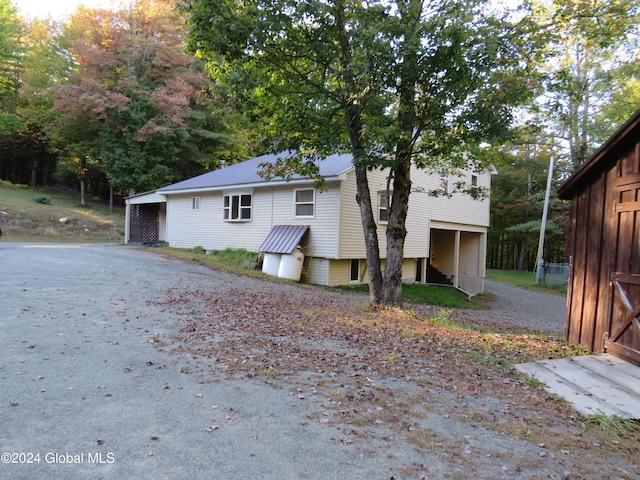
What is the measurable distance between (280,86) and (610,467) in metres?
8.77

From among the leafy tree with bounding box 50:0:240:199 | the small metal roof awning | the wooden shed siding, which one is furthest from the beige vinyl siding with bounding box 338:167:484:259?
the leafy tree with bounding box 50:0:240:199

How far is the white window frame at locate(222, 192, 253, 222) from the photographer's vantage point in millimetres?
17305

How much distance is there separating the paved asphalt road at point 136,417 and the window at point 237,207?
11.2 metres

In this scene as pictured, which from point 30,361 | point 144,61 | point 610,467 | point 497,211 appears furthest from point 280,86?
point 497,211

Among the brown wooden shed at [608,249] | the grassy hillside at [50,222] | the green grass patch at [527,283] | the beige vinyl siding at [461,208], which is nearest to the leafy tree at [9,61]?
the grassy hillside at [50,222]

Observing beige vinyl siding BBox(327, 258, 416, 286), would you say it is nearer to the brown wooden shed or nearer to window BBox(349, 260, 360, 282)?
window BBox(349, 260, 360, 282)

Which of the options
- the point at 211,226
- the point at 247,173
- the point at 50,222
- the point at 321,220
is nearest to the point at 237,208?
the point at 247,173

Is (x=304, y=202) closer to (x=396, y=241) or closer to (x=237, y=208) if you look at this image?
(x=237, y=208)

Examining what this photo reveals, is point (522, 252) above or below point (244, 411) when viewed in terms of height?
above

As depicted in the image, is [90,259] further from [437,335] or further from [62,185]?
[62,185]

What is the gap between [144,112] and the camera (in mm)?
27719

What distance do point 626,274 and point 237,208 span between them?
14827mm

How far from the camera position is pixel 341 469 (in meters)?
2.80

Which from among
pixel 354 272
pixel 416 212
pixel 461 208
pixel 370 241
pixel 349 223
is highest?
pixel 461 208
